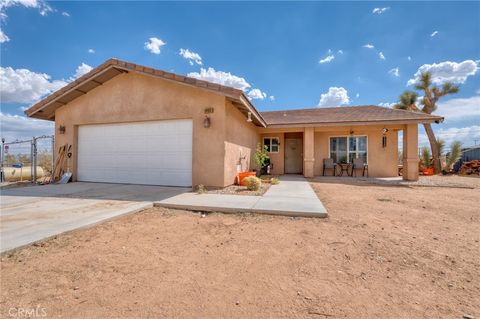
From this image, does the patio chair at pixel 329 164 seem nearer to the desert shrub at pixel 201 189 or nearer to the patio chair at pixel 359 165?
the patio chair at pixel 359 165

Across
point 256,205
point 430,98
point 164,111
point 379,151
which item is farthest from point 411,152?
point 164,111

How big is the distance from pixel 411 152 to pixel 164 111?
36.8 ft

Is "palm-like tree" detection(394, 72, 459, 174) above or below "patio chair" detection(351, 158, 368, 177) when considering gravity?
above

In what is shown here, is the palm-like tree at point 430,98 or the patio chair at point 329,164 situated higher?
the palm-like tree at point 430,98

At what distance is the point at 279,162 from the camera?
1259 centimetres

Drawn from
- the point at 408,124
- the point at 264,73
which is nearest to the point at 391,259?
the point at 408,124

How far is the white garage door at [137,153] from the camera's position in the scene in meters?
7.13

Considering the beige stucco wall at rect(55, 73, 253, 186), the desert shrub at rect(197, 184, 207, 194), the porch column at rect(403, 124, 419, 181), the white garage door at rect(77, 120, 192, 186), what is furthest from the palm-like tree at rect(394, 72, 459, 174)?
the white garage door at rect(77, 120, 192, 186)

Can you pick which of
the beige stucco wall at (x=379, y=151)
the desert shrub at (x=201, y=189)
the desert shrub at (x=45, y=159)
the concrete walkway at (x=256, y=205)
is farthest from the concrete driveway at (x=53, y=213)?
the beige stucco wall at (x=379, y=151)

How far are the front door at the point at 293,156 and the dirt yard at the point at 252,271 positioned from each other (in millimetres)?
9569

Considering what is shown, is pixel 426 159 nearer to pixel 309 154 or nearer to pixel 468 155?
pixel 468 155

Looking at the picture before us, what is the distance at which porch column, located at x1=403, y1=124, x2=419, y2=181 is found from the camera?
9438 millimetres

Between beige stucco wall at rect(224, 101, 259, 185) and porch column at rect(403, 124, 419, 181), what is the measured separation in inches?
296

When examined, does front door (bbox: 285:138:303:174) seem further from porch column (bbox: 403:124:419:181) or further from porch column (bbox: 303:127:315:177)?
porch column (bbox: 403:124:419:181)
